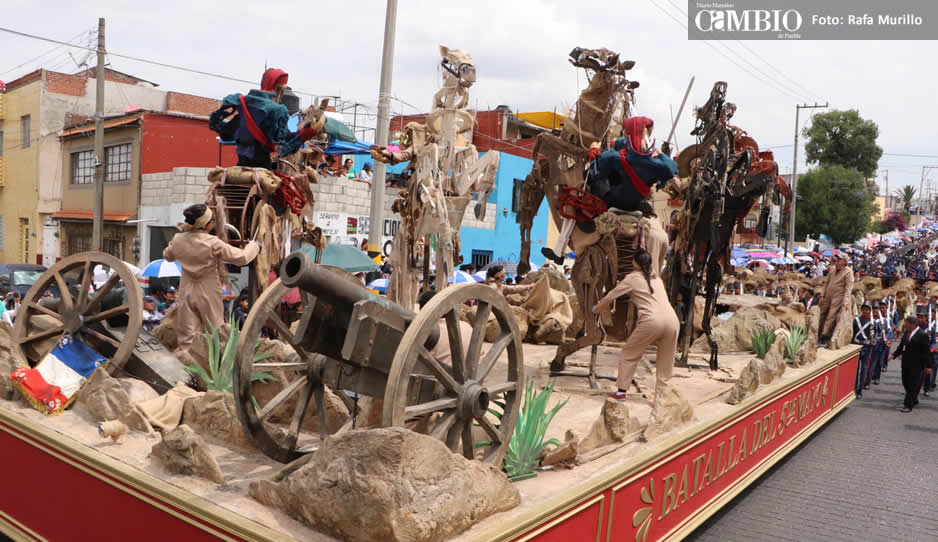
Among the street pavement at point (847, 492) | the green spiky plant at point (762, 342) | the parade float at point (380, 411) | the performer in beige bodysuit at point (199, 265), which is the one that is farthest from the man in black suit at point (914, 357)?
the performer in beige bodysuit at point (199, 265)

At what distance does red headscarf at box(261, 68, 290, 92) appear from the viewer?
19.6ft

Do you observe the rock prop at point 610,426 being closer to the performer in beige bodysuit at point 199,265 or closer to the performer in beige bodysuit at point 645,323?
the performer in beige bodysuit at point 645,323

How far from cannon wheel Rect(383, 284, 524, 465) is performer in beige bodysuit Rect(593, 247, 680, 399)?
1.90m

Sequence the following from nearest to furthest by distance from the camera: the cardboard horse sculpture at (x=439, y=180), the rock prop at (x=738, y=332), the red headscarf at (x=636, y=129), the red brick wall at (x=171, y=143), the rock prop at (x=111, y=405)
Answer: the rock prop at (x=111, y=405) → the red headscarf at (x=636, y=129) → the cardboard horse sculpture at (x=439, y=180) → the rock prop at (x=738, y=332) → the red brick wall at (x=171, y=143)

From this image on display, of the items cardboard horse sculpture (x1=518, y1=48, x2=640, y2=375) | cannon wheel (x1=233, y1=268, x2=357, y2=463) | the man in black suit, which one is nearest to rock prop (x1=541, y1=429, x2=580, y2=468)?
cannon wheel (x1=233, y1=268, x2=357, y2=463)

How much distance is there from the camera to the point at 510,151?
2453 cm

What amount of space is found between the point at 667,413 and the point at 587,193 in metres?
2.20

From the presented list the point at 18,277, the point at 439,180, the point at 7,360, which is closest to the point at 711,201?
the point at 439,180

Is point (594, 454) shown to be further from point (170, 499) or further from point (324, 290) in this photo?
point (170, 499)

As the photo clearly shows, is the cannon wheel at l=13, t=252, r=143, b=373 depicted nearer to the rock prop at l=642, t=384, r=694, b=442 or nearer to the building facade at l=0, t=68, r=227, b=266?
the rock prop at l=642, t=384, r=694, b=442

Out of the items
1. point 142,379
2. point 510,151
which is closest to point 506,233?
point 510,151

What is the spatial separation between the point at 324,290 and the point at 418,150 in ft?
12.2

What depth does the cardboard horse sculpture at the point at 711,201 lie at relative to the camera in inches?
292

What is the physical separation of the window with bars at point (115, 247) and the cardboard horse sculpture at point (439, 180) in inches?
584
